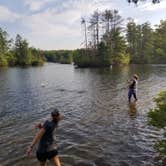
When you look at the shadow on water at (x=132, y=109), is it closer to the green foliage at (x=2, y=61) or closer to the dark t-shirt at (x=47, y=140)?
the dark t-shirt at (x=47, y=140)

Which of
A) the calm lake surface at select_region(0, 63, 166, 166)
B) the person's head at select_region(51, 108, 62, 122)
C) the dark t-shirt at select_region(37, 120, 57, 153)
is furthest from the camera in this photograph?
the calm lake surface at select_region(0, 63, 166, 166)

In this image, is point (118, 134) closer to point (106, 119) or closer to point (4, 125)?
point (106, 119)

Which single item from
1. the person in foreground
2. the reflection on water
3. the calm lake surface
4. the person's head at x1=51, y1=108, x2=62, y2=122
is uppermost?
the person's head at x1=51, y1=108, x2=62, y2=122

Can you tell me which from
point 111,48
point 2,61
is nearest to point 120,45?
point 111,48

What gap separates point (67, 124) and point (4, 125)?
3729mm

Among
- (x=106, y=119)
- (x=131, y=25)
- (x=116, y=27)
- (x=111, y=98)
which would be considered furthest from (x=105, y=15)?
(x=106, y=119)

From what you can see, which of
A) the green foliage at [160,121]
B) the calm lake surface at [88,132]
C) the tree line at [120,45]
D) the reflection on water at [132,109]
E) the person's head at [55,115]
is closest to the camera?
the person's head at [55,115]

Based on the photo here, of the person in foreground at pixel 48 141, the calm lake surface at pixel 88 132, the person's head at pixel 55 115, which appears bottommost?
the calm lake surface at pixel 88 132

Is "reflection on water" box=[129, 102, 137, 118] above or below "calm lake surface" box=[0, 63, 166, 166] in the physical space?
below

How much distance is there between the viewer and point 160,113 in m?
9.16

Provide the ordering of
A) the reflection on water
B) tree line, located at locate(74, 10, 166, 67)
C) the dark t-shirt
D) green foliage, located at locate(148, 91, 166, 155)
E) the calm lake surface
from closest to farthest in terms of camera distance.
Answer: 1. the dark t-shirt
2. green foliage, located at locate(148, 91, 166, 155)
3. the calm lake surface
4. the reflection on water
5. tree line, located at locate(74, 10, 166, 67)

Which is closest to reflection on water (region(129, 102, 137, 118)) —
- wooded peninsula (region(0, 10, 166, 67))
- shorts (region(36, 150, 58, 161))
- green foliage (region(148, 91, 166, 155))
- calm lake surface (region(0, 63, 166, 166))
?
calm lake surface (region(0, 63, 166, 166))

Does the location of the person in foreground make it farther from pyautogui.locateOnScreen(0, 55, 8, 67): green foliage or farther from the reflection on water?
pyautogui.locateOnScreen(0, 55, 8, 67): green foliage

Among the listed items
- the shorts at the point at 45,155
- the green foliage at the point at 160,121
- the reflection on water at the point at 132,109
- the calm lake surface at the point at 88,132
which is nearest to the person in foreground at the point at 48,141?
the shorts at the point at 45,155
